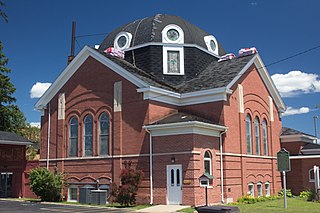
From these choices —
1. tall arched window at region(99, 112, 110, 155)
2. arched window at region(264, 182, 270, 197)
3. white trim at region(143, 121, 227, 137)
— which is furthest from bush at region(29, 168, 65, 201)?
arched window at region(264, 182, 270, 197)

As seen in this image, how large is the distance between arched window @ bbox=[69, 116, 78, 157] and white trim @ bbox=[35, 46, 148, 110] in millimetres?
2994

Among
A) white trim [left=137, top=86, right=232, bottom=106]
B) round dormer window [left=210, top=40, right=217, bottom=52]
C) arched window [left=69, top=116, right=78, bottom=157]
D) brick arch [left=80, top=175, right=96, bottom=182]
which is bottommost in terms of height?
brick arch [left=80, top=175, right=96, bottom=182]

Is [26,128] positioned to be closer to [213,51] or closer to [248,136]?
[213,51]

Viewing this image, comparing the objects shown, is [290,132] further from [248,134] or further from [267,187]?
[248,134]

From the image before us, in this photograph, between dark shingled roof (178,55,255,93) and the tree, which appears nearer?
dark shingled roof (178,55,255,93)

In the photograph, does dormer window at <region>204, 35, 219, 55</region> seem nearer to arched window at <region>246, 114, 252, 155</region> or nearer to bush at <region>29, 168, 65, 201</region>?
arched window at <region>246, 114, 252, 155</region>

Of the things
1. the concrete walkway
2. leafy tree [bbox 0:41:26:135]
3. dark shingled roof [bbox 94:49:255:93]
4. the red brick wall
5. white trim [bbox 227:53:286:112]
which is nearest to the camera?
the concrete walkway

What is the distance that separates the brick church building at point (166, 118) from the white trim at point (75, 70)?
8cm

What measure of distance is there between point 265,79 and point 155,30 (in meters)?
9.86

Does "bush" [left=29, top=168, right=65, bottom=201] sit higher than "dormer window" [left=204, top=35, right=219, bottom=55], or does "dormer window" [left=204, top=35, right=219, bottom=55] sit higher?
"dormer window" [left=204, top=35, right=219, bottom=55]

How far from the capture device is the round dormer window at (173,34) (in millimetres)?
33906

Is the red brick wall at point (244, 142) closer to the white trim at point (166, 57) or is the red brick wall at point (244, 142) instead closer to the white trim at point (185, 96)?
the white trim at point (185, 96)

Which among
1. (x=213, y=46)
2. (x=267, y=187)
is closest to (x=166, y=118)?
(x=267, y=187)

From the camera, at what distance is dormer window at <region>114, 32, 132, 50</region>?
114ft
